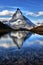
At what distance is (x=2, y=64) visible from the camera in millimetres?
19344

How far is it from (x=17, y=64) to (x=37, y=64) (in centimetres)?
182

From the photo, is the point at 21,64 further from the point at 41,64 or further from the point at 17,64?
the point at 41,64

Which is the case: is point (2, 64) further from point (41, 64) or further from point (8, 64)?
point (41, 64)

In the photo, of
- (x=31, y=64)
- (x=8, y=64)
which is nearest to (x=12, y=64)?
(x=8, y=64)

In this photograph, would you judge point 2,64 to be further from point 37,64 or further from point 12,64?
point 37,64

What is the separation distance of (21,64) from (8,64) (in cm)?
116

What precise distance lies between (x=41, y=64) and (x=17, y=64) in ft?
7.03

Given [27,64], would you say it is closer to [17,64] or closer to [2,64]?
[17,64]

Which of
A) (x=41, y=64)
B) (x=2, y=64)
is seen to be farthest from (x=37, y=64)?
(x=2, y=64)

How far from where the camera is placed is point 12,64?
19516 millimetres

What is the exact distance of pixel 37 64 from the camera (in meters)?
19.6

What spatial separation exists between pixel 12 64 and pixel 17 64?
1.57 feet

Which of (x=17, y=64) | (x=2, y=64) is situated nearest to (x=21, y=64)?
(x=17, y=64)

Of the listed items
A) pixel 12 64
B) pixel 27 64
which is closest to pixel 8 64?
pixel 12 64
